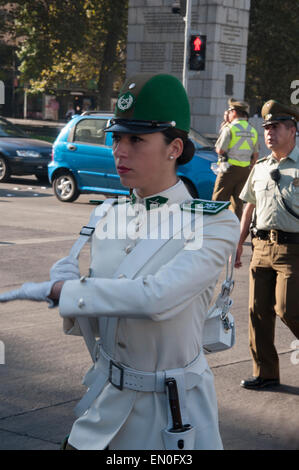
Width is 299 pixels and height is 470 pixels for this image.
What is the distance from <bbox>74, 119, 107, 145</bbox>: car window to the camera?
16000mm

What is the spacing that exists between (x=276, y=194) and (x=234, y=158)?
24.3 feet

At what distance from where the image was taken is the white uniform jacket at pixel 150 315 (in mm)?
2082

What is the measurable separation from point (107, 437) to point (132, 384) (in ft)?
0.54

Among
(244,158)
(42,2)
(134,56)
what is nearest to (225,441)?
(244,158)

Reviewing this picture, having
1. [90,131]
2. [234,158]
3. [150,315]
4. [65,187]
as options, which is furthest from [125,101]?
[65,187]

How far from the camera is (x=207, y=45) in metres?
24.8

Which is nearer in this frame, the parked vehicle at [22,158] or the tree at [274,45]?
the parked vehicle at [22,158]

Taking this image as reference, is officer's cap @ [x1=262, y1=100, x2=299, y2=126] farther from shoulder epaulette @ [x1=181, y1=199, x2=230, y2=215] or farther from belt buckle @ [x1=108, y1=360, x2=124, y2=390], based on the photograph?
belt buckle @ [x1=108, y1=360, x2=124, y2=390]

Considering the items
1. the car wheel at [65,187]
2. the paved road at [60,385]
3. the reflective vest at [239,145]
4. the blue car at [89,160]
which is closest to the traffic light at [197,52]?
the blue car at [89,160]

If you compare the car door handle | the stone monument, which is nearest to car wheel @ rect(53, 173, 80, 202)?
the car door handle

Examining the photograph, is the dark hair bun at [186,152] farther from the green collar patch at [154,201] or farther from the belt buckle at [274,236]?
the belt buckle at [274,236]

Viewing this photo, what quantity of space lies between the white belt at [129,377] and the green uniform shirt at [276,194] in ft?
10.6

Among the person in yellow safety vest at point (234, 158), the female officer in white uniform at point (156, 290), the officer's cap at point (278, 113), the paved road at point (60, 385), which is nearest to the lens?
the female officer in white uniform at point (156, 290)
